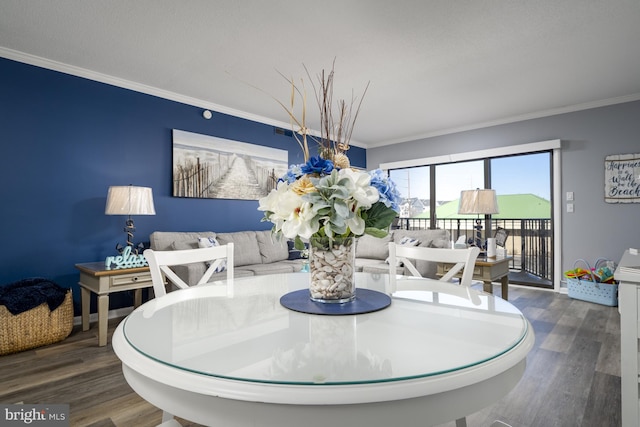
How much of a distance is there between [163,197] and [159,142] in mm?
623

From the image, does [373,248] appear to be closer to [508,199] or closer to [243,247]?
[243,247]

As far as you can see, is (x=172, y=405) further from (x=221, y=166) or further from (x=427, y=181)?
(x=427, y=181)

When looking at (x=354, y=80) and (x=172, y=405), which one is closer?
(x=172, y=405)

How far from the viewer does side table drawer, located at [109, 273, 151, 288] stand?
287 centimetres

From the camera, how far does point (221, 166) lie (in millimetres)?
4375

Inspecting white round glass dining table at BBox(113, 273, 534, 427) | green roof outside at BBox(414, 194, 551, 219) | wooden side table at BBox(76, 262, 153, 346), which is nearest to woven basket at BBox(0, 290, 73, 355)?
wooden side table at BBox(76, 262, 153, 346)

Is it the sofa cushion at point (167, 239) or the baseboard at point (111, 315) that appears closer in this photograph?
the baseboard at point (111, 315)

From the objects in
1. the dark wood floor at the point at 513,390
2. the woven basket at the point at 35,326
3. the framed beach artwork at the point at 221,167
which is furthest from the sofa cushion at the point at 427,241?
the woven basket at the point at 35,326

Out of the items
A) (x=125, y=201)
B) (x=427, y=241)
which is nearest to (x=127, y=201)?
(x=125, y=201)

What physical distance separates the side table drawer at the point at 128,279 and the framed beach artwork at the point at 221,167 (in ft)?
3.95

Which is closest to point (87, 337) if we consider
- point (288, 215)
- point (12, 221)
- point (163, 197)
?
point (12, 221)

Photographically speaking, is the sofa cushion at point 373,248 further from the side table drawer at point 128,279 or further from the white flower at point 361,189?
the white flower at point 361,189

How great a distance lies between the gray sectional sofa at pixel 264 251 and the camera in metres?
3.52

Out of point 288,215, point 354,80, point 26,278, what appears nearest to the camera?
point 288,215
